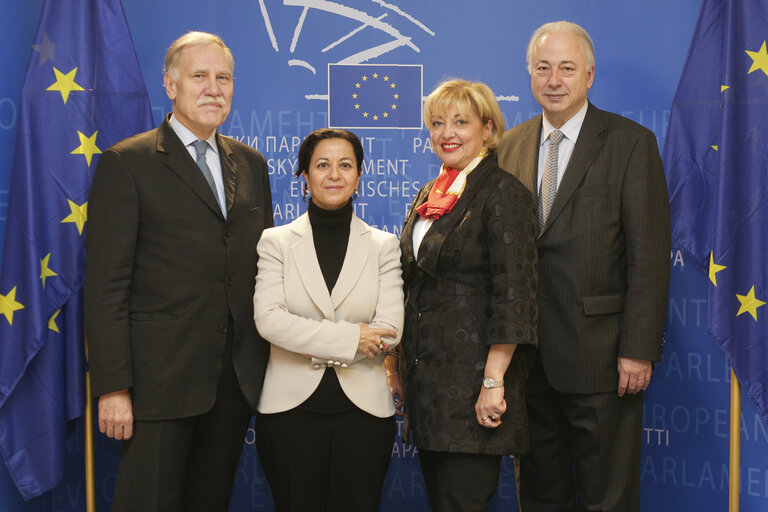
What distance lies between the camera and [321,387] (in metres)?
2.34

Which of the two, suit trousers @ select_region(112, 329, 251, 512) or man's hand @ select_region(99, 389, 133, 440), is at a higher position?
man's hand @ select_region(99, 389, 133, 440)

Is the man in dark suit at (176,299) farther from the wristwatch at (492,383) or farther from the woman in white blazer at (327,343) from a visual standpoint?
the wristwatch at (492,383)

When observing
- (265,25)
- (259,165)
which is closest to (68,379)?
(259,165)

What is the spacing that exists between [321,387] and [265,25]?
6.73 ft

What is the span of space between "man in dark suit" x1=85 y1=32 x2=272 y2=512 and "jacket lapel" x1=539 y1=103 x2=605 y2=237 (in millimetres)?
1078

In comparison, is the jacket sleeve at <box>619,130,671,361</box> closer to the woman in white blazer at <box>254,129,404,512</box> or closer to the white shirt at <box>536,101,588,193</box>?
the white shirt at <box>536,101,588,193</box>

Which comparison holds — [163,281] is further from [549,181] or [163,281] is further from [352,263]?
[549,181]

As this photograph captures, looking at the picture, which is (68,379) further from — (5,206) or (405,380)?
(405,380)

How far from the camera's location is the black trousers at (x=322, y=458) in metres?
2.33

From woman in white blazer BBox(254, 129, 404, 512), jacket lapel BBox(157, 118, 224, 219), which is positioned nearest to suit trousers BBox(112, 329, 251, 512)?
woman in white blazer BBox(254, 129, 404, 512)

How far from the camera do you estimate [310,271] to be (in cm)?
238

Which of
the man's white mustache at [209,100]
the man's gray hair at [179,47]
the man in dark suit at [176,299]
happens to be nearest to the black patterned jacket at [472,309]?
the man in dark suit at [176,299]

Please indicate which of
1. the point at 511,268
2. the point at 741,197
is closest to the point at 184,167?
the point at 511,268

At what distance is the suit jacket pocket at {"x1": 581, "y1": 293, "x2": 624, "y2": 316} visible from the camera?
2537 millimetres
